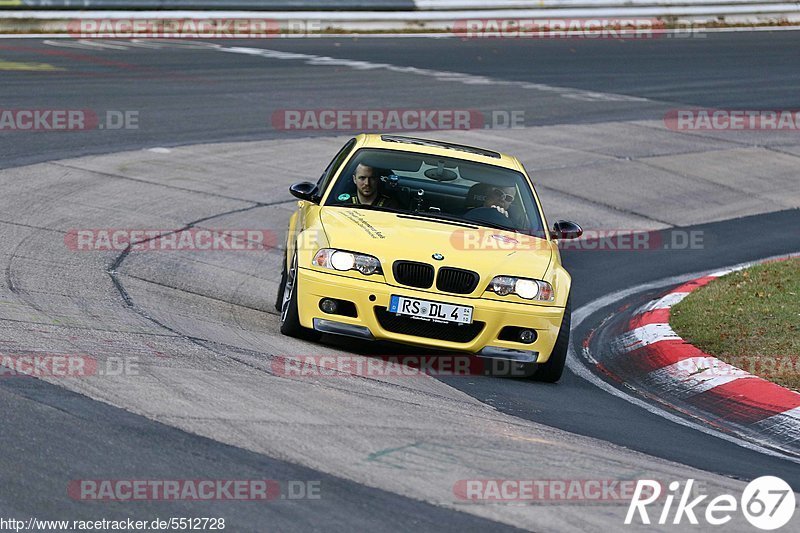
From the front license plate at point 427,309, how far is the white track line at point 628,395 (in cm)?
125

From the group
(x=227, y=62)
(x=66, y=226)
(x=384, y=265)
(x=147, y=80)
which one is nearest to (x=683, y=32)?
(x=227, y=62)

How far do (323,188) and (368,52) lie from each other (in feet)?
52.8

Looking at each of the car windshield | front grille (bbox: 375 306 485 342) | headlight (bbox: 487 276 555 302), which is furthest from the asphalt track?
the car windshield

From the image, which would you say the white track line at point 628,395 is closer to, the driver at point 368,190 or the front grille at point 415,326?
the front grille at point 415,326

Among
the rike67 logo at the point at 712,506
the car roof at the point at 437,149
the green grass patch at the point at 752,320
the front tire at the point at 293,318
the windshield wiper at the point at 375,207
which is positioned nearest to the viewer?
the rike67 logo at the point at 712,506

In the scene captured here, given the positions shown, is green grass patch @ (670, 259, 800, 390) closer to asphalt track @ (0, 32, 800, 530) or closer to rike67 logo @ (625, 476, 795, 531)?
asphalt track @ (0, 32, 800, 530)

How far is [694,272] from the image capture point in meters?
13.0

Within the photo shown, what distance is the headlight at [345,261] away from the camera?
809 centimetres

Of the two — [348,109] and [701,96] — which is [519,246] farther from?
[701,96]

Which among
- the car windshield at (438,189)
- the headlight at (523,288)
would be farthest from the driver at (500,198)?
the headlight at (523,288)

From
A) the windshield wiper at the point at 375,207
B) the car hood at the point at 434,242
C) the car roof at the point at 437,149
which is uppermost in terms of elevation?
the car roof at the point at 437,149

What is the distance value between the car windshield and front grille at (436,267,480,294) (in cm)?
90

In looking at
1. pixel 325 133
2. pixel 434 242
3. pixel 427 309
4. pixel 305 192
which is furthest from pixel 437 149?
pixel 325 133

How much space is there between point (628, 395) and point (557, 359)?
55 centimetres
